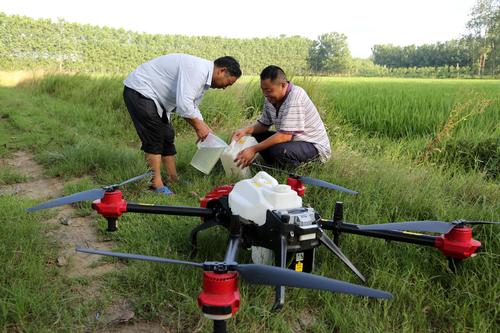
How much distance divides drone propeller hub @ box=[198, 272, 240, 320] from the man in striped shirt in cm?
246

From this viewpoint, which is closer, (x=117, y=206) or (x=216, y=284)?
(x=216, y=284)

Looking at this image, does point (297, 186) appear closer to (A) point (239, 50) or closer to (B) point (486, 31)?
(A) point (239, 50)

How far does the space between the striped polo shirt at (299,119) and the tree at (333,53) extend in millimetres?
44132

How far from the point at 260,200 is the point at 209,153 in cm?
203

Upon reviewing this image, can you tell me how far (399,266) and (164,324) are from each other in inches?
54.4

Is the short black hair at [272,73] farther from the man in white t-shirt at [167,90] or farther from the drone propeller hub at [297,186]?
the drone propeller hub at [297,186]

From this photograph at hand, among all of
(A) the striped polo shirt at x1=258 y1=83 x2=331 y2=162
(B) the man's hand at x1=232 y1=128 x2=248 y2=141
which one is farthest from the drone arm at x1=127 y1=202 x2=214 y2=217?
(B) the man's hand at x1=232 y1=128 x2=248 y2=141

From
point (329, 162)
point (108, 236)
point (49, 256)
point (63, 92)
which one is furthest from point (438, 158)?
point (63, 92)

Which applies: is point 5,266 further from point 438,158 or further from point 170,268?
point 438,158

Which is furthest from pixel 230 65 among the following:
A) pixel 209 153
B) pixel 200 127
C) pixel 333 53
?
pixel 333 53

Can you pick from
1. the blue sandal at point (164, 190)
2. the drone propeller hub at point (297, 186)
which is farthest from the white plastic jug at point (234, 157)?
the drone propeller hub at point (297, 186)

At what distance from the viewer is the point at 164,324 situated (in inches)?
73.3

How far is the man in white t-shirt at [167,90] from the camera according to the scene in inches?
145

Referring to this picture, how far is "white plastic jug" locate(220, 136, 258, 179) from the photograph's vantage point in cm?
386
